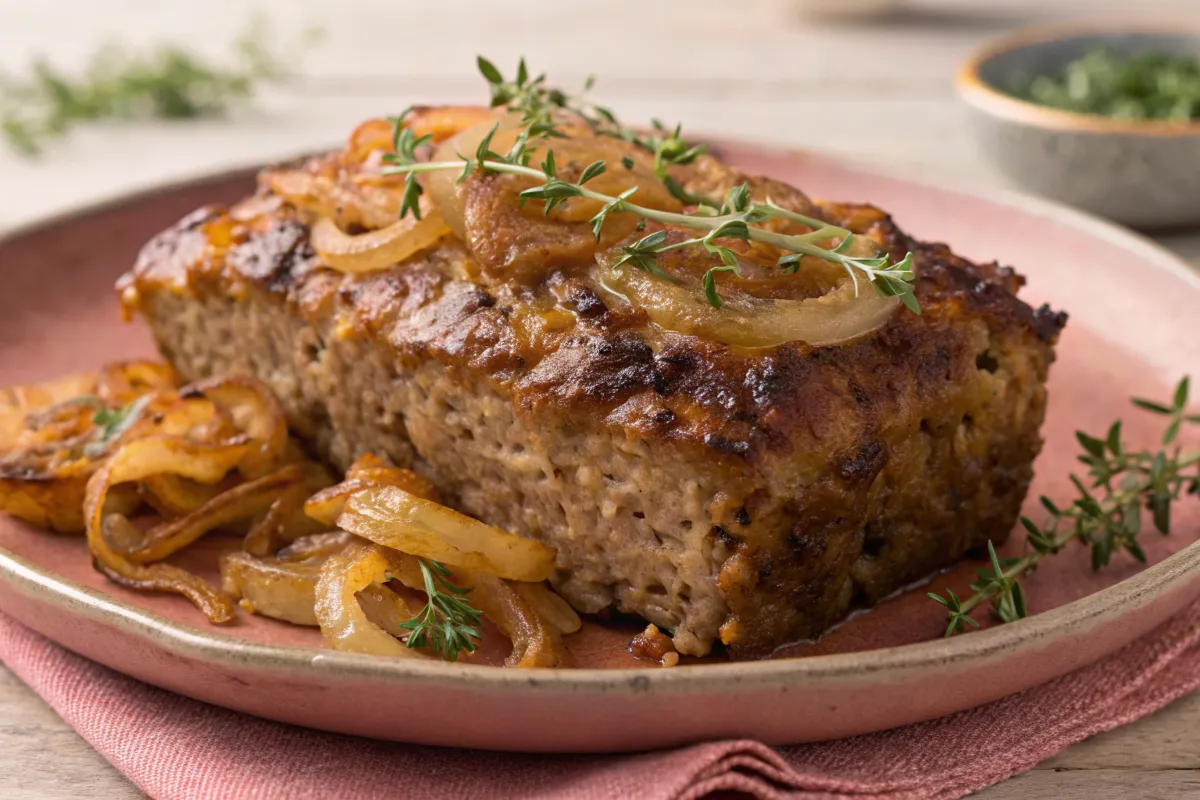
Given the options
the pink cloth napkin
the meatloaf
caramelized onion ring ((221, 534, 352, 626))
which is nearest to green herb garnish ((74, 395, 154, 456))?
the meatloaf

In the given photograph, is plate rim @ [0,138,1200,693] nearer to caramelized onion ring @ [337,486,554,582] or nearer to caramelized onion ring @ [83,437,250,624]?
caramelized onion ring @ [83,437,250,624]

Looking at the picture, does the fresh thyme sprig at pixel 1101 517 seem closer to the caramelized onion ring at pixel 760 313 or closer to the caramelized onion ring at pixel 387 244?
the caramelized onion ring at pixel 760 313

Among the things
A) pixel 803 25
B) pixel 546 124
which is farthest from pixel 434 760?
pixel 803 25

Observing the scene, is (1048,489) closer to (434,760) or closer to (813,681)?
(813,681)

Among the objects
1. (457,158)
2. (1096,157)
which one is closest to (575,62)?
(1096,157)

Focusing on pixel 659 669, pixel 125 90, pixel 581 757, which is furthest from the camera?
pixel 125 90

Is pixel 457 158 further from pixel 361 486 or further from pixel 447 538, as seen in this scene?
pixel 447 538

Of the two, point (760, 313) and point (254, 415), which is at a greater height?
point (760, 313)
